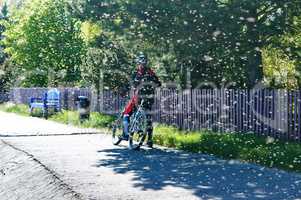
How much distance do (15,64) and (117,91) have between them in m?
34.2

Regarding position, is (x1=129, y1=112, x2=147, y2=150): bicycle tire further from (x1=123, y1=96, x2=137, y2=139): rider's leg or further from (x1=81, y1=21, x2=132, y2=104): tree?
(x1=81, y1=21, x2=132, y2=104): tree

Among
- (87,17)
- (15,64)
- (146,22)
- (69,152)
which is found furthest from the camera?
(15,64)

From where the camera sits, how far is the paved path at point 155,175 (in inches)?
266

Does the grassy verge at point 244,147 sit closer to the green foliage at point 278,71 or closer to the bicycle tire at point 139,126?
the bicycle tire at point 139,126

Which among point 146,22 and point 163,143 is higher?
point 146,22

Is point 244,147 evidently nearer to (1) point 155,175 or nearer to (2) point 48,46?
(1) point 155,175

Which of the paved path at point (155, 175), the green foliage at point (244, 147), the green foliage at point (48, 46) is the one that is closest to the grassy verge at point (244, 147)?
the green foliage at point (244, 147)

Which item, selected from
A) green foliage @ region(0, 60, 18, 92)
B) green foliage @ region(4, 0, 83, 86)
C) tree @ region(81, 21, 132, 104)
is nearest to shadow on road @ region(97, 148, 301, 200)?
tree @ region(81, 21, 132, 104)

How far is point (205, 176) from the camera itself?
26.5ft

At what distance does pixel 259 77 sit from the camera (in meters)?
15.3

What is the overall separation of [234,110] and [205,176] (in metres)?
6.21

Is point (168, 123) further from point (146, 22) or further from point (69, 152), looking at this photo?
point (69, 152)

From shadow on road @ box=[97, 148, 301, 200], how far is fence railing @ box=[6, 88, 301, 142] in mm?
2700

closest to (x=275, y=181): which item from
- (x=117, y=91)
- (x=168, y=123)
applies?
(x=168, y=123)
